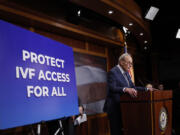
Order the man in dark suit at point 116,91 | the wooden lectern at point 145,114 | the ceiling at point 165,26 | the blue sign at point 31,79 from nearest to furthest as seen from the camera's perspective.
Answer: the blue sign at point 31,79 < the wooden lectern at point 145,114 < the man in dark suit at point 116,91 < the ceiling at point 165,26

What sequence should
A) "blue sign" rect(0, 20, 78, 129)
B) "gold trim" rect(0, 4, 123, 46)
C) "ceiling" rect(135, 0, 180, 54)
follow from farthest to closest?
"ceiling" rect(135, 0, 180, 54) < "gold trim" rect(0, 4, 123, 46) < "blue sign" rect(0, 20, 78, 129)

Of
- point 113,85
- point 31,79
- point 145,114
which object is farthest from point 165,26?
point 31,79

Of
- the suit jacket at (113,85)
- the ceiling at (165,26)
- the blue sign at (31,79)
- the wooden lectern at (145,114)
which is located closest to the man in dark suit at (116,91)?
the suit jacket at (113,85)

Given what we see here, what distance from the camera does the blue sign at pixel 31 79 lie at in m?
1.31

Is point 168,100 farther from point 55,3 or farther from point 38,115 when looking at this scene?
point 55,3

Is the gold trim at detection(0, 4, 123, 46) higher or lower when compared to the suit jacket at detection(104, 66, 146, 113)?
higher

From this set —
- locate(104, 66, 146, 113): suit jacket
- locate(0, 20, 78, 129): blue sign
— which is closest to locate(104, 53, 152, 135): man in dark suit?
locate(104, 66, 146, 113): suit jacket

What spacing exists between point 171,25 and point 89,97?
4.64 metres

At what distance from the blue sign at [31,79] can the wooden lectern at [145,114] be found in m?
0.54

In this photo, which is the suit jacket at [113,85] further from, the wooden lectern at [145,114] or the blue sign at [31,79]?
the blue sign at [31,79]

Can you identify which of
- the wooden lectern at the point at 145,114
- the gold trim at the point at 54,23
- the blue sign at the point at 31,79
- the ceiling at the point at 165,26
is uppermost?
the ceiling at the point at 165,26

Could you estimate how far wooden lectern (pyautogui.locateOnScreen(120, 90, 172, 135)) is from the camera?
5.95 feet

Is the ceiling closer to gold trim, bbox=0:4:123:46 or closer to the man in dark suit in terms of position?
gold trim, bbox=0:4:123:46

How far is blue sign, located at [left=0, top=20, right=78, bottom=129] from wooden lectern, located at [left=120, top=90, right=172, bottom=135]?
0.54 meters
